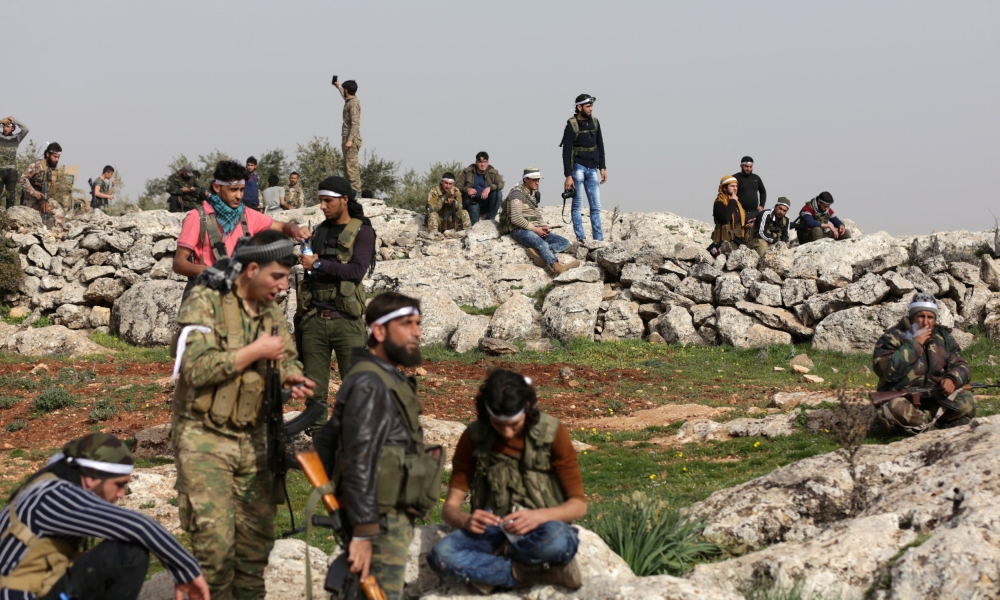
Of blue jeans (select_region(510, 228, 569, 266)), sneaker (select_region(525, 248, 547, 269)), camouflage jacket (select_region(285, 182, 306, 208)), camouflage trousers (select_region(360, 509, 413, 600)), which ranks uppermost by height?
camouflage jacket (select_region(285, 182, 306, 208))

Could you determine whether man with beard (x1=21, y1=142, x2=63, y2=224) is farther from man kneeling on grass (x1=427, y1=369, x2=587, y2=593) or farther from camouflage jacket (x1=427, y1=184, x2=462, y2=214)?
man kneeling on grass (x1=427, y1=369, x2=587, y2=593)

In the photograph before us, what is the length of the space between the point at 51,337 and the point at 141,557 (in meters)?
13.9

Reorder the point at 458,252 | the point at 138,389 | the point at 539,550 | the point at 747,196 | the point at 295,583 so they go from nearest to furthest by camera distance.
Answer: the point at 539,550 → the point at 295,583 → the point at 138,389 → the point at 747,196 → the point at 458,252

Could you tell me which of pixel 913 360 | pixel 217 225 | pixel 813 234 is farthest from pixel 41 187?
pixel 913 360

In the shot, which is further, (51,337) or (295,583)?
(51,337)

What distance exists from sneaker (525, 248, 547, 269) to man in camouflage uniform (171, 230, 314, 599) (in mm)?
14399

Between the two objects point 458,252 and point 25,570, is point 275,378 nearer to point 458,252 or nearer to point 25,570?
point 25,570

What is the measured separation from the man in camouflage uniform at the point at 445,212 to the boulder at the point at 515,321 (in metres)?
4.57

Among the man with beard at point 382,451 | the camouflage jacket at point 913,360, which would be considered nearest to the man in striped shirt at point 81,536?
the man with beard at point 382,451

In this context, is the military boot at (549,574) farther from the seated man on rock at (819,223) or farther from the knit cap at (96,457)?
the seated man on rock at (819,223)

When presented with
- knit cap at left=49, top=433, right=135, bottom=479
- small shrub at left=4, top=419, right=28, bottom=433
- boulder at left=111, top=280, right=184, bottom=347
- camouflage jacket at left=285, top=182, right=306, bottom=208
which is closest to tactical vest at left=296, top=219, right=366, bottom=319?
knit cap at left=49, top=433, right=135, bottom=479

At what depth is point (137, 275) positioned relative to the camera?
63.0ft

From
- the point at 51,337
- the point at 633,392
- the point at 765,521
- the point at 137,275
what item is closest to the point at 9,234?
the point at 137,275

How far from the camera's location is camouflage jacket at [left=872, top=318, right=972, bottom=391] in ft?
27.9
